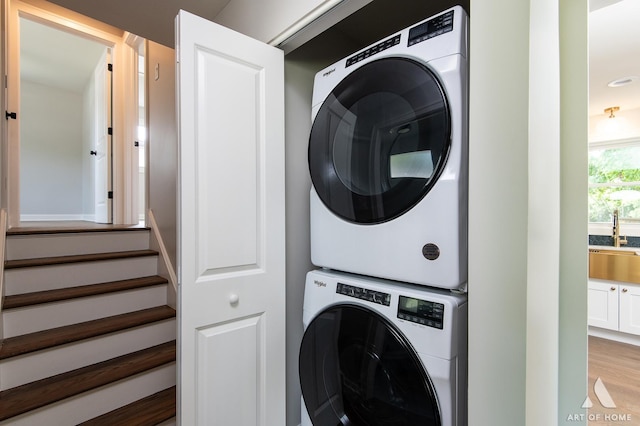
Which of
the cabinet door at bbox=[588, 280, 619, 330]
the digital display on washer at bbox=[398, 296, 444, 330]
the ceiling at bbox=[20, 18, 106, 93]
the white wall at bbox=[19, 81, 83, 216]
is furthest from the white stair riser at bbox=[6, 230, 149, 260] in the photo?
the cabinet door at bbox=[588, 280, 619, 330]

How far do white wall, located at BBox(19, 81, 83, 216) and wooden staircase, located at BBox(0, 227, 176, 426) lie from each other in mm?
3643

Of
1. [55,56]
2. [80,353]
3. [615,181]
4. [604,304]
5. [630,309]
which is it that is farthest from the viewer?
[55,56]

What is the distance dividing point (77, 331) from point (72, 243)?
0.76 m

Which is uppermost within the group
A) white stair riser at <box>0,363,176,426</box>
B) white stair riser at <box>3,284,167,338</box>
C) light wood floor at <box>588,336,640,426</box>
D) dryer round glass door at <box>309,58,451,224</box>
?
dryer round glass door at <box>309,58,451,224</box>

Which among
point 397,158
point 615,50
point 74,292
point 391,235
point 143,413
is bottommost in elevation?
point 143,413

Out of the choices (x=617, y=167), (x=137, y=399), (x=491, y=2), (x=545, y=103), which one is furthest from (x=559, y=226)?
(x=617, y=167)

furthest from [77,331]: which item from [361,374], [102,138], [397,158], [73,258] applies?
[102,138]

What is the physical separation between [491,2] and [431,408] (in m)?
1.02

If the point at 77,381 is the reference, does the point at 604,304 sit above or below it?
below

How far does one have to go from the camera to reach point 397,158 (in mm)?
932

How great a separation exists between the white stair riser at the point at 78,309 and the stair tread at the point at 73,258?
0.29 metres

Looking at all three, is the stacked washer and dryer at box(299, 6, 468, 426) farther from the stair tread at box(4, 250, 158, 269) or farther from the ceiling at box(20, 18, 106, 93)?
the ceiling at box(20, 18, 106, 93)

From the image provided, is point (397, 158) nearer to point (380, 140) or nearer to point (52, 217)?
point (380, 140)

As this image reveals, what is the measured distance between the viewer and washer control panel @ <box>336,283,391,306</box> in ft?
3.09
